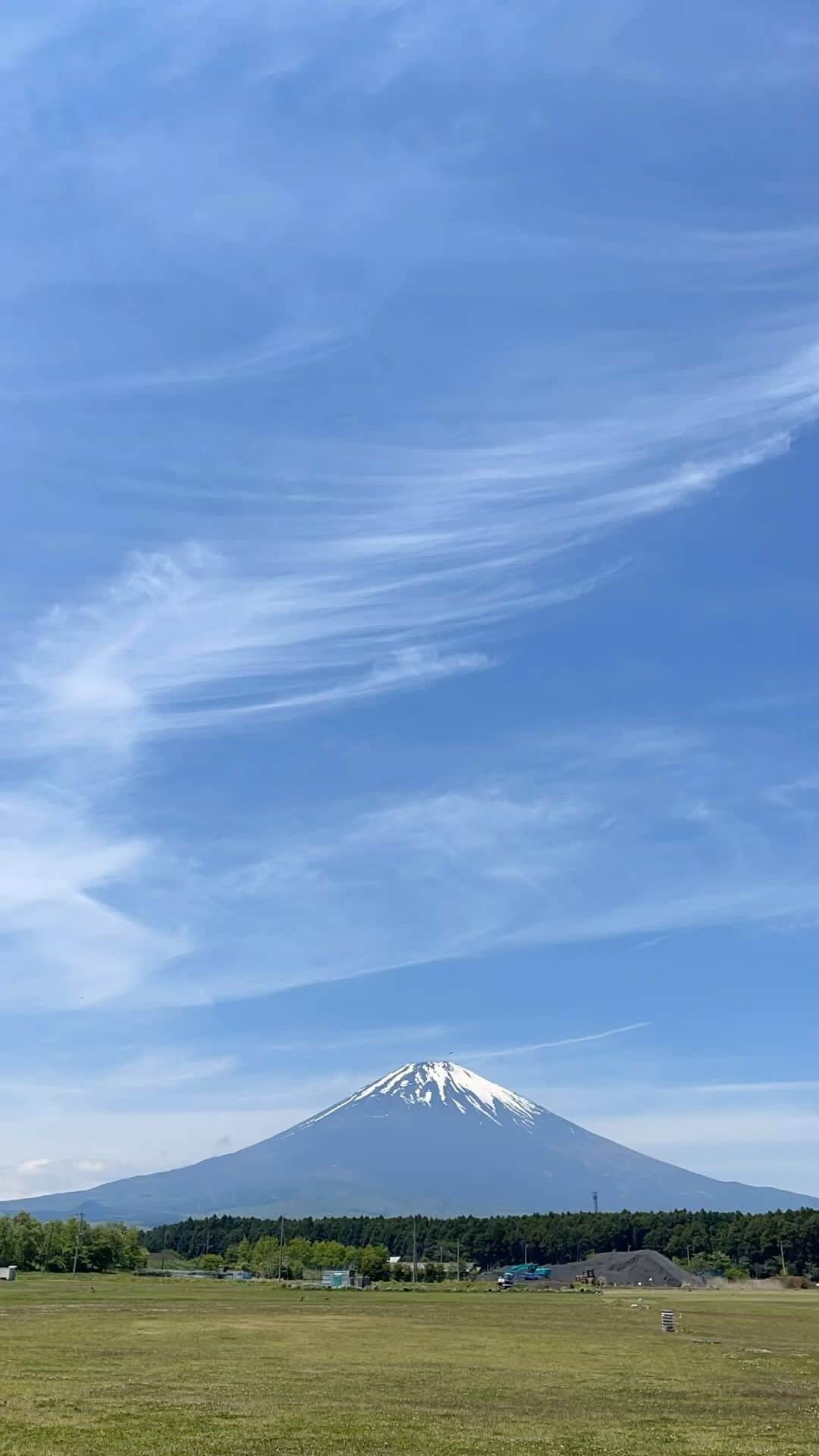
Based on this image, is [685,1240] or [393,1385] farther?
[685,1240]

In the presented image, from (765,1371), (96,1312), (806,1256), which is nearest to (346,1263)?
(806,1256)

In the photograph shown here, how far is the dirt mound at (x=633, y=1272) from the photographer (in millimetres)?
157375

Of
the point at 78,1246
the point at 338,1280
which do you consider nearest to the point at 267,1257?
the point at 338,1280

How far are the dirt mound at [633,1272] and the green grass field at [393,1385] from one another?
94971 mm

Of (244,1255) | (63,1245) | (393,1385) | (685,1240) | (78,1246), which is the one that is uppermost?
(393,1385)

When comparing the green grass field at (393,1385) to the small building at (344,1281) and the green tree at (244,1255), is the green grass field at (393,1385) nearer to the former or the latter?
the small building at (344,1281)

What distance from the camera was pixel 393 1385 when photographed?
32500 millimetres

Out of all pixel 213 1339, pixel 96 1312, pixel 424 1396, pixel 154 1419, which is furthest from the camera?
pixel 96 1312

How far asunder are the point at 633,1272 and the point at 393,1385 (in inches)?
5625

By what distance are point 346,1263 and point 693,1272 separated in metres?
49.7

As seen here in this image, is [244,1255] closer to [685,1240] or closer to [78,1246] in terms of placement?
[78,1246]

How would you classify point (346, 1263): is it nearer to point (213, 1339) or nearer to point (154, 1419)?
point (213, 1339)

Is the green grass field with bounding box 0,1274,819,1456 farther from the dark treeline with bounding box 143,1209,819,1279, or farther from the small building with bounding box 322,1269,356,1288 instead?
the dark treeline with bounding box 143,1209,819,1279

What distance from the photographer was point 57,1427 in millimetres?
22797
